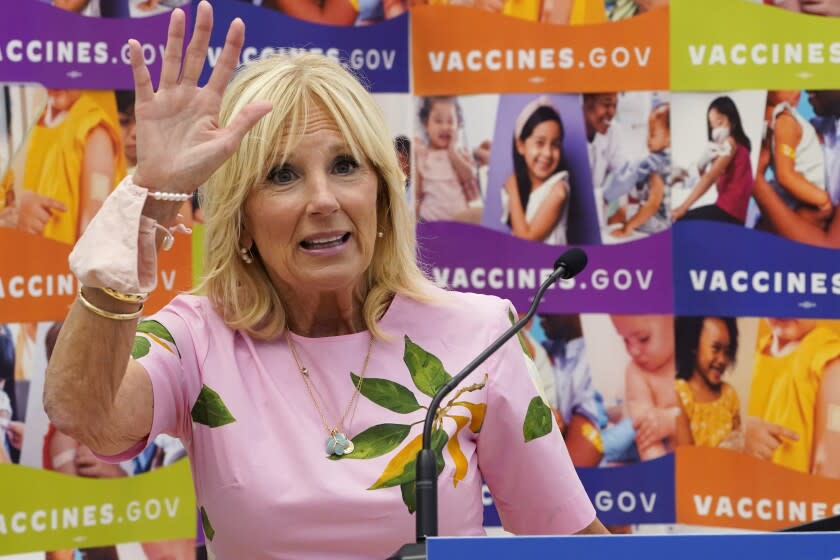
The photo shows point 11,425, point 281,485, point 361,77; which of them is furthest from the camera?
point 361,77

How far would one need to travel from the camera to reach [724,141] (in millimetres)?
3285

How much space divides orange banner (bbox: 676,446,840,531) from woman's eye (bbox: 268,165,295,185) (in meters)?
1.87

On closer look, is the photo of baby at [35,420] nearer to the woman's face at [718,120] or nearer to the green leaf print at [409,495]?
the green leaf print at [409,495]

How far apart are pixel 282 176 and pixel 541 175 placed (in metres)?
1.62

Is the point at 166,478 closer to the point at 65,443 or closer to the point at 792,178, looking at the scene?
the point at 65,443

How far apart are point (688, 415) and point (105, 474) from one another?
1571mm

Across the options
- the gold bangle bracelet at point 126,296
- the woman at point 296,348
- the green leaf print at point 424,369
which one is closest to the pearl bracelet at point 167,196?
the woman at point 296,348

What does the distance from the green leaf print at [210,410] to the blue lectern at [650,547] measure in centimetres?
68

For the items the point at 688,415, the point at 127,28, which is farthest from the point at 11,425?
the point at 688,415

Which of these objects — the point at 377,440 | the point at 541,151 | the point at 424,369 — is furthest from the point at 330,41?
the point at 377,440

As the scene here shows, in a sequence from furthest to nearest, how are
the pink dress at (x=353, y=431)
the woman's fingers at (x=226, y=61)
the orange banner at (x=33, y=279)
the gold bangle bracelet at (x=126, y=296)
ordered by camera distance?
the orange banner at (x=33, y=279)
the pink dress at (x=353, y=431)
the woman's fingers at (x=226, y=61)
the gold bangle bracelet at (x=126, y=296)

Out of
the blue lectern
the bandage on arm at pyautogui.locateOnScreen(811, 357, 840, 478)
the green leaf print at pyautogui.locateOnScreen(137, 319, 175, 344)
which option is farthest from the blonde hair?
the bandage on arm at pyautogui.locateOnScreen(811, 357, 840, 478)

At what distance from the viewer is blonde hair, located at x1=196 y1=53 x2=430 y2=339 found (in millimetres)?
1805

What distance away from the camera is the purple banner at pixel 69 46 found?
3.03 meters
